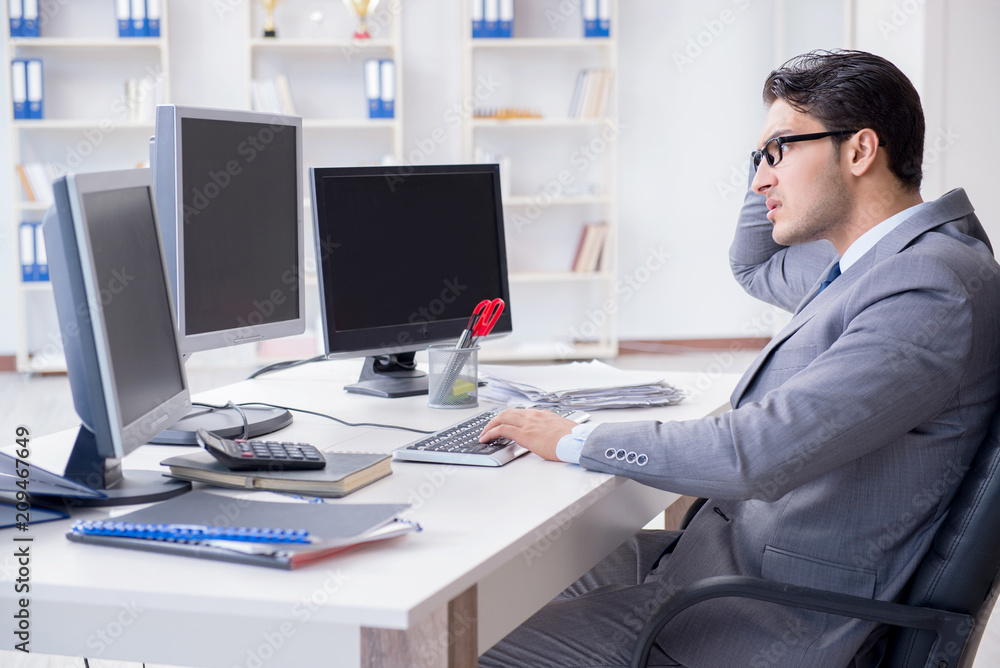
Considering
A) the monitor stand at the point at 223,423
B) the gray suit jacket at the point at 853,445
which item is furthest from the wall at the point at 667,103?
the gray suit jacket at the point at 853,445

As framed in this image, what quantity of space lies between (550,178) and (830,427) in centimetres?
479

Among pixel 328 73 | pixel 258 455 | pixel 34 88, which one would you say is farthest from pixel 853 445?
pixel 34 88

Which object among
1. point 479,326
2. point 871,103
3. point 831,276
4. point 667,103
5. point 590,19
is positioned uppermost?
point 590,19

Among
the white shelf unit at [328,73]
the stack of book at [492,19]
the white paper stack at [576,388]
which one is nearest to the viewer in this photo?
the white paper stack at [576,388]

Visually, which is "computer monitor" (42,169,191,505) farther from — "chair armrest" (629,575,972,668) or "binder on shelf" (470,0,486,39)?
"binder on shelf" (470,0,486,39)

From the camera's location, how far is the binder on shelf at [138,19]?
5285 millimetres

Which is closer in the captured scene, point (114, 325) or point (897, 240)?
point (114, 325)

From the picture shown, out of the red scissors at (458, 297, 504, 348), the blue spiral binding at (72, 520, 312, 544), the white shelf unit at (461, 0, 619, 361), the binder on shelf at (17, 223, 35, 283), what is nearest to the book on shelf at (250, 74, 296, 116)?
the white shelf unit at (461, 0, 619, 361)

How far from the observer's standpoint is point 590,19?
5418 millimetres

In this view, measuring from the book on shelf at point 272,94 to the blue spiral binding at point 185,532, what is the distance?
4.65 m

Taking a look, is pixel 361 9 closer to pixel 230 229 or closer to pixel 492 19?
pixel 492 19

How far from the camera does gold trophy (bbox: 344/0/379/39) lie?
17.6ft

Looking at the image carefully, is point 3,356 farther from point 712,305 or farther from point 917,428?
point 917,428

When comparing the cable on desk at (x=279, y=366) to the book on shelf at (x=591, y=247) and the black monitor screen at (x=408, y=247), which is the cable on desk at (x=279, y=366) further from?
the book on shelf at (x=591, y=247)
